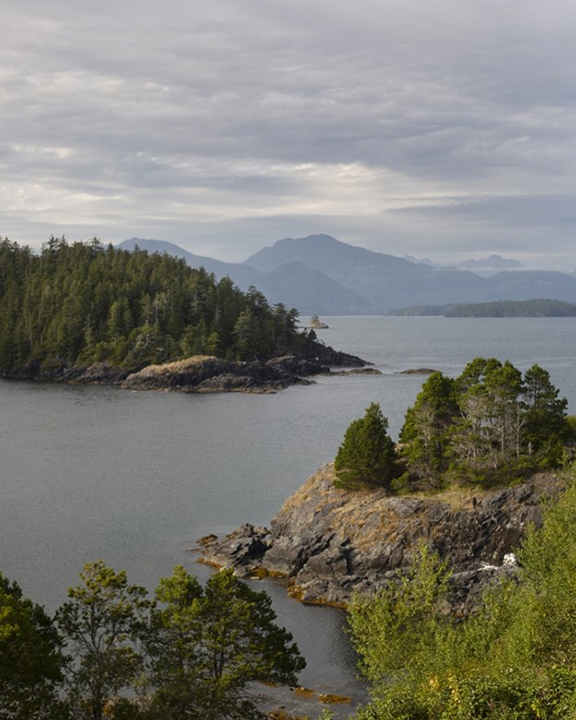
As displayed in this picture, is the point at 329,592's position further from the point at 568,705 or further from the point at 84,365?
the point at 84,365

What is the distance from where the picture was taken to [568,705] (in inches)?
923

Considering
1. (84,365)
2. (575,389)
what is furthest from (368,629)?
(84,365)

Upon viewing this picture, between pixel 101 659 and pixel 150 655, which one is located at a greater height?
pixel 101 659

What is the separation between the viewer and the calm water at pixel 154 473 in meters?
60.3

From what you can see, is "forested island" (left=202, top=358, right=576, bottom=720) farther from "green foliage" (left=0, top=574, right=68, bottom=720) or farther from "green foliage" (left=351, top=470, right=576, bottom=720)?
"green foliage" (left=0, top=574, right=68, bottom=720)

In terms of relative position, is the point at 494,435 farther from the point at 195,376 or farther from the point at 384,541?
the point at 195,376

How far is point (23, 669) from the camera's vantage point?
31.0 metres

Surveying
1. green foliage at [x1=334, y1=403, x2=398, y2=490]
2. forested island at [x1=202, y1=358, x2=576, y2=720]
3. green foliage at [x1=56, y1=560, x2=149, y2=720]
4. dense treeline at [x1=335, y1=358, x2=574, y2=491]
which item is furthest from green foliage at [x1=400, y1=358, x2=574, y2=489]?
green foliage at [x1=56, y1=560, x2=149, y2=720]

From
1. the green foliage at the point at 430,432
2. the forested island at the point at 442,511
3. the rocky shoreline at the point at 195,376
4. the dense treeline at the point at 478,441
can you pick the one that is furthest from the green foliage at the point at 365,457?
the rocky shoreline at the point at 195,376

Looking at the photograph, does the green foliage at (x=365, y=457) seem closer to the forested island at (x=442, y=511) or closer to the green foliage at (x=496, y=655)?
the forested island at (x=442, y=511)

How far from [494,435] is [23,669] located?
149ft

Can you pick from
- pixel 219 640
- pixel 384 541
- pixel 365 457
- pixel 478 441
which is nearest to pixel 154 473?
pixel 365 457

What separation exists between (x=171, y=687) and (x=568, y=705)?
16.8 metres

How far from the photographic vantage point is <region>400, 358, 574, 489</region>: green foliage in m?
63.8
